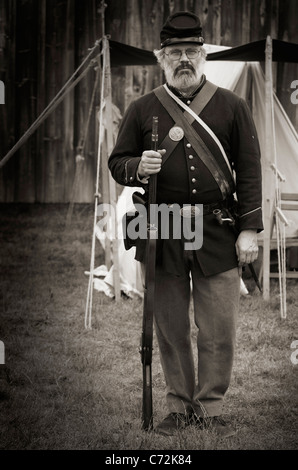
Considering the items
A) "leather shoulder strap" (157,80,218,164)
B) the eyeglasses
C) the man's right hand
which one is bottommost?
the man's right hand

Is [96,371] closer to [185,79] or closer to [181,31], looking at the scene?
[185,79]

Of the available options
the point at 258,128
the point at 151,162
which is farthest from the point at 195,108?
the point at 258,128

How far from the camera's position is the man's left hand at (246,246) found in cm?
304

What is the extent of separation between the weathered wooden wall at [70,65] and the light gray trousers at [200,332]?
15.1ft

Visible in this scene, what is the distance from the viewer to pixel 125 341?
15.6ft

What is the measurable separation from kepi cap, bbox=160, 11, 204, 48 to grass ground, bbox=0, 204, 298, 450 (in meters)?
1.77

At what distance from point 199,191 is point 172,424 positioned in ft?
3.59

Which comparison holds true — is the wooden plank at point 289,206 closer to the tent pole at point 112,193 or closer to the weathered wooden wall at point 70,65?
the weathered wooden wall at point 70,65

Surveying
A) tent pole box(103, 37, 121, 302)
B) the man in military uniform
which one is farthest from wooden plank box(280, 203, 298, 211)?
the man in military uniform

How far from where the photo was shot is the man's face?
2.99 meters

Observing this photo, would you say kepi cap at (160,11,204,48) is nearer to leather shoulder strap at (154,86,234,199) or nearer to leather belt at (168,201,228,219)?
leather shoulder strap at (154,86,234,199)

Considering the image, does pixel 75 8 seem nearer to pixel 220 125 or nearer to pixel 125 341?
pixel 125 341

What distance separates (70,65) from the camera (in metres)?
7.50
